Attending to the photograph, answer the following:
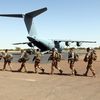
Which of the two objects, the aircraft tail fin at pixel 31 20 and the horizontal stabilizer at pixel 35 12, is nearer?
the horizontal stabilizer at pixel 35 12

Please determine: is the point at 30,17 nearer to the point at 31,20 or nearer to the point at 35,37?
the point at 31,20

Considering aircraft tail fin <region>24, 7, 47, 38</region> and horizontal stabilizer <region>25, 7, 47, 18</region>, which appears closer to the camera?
horizontal stabilizer <region>25, 7, 47, 18</region>

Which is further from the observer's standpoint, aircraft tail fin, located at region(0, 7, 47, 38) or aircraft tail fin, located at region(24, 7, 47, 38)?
aircraft tail fin, located at region(0, 7, 47, 38)

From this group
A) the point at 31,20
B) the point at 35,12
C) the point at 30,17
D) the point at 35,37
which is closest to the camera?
the point at 35,12

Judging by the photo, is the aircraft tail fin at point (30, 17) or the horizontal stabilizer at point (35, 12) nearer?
the horizontal stabilizer at point (35, 12)

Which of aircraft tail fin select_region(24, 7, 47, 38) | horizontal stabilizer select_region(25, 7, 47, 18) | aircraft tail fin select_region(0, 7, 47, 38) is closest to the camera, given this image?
horizontal stabilizer select_region(25, 7, 47, 18)

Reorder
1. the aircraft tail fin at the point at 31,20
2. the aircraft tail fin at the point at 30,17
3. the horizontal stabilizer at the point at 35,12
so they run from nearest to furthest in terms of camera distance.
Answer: the horizontal stabilizer at the point at 35,12 → the aircraft tail fin at the point at 31,20 → the aircraft tail fin at the point at 30,17

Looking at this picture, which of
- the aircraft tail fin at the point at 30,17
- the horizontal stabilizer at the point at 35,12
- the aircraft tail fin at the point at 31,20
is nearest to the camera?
the horizontal stabilizer at the point at 35,12

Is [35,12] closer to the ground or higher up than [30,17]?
higher up

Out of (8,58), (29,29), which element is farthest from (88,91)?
(29,29)

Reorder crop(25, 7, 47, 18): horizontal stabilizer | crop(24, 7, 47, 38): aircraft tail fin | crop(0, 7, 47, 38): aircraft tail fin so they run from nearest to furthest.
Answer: crop(25, 7, 47, 18): horizontal stabilizer < crop(24, 7, 47, 38): aircraft tail fin < crop(0, 7, 47, 38): aircraft tail fin

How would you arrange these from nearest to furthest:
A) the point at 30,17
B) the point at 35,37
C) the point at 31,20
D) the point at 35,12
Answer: the point at 35,12
the point at 30,17
the point at 31,20
the point at 35,37

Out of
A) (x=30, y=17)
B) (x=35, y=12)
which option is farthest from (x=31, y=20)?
(x=35, y=12)

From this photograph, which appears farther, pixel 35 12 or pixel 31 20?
pixel 31 20
